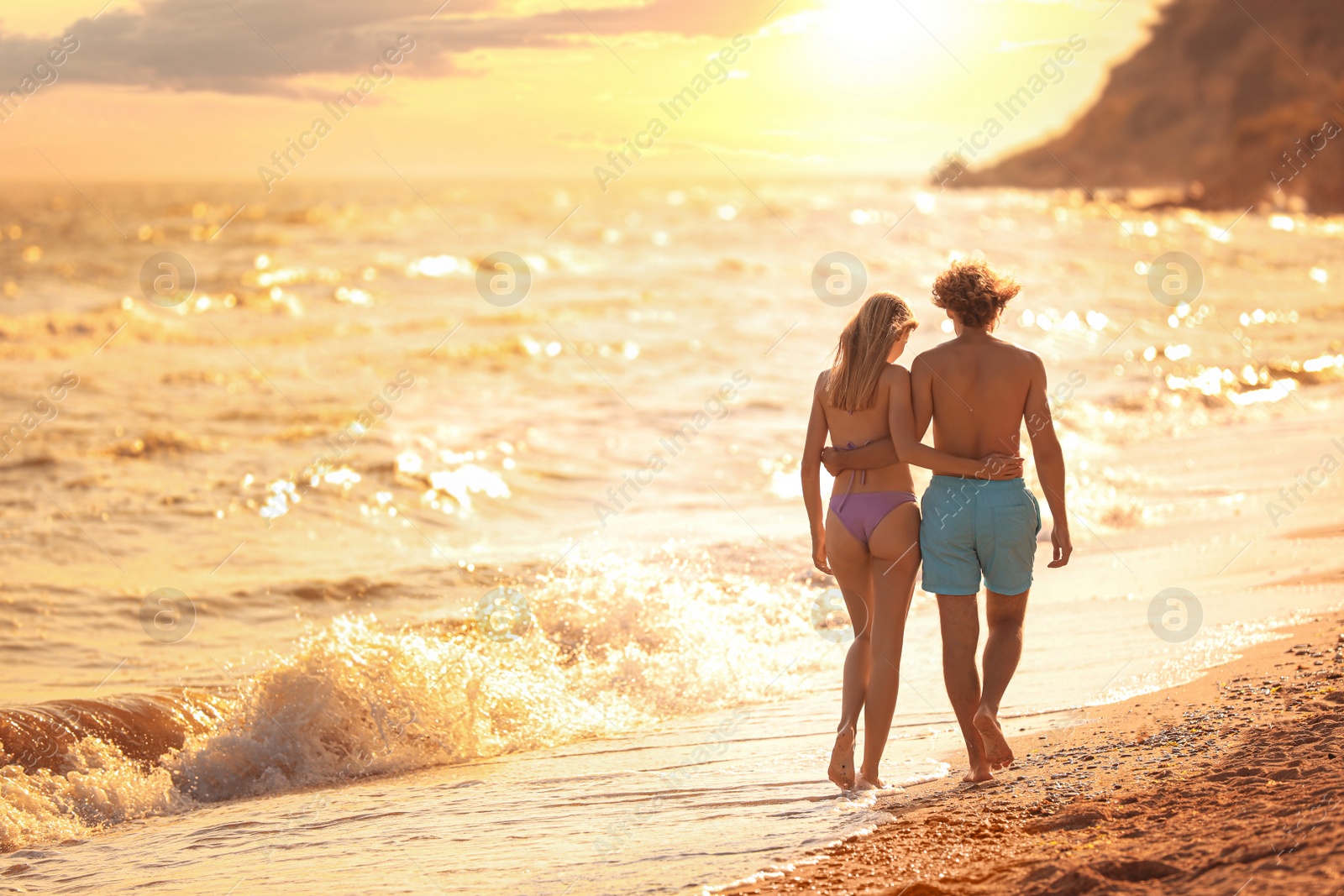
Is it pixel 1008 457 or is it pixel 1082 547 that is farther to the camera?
pixel 1082 547

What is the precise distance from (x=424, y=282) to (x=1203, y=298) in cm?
1822

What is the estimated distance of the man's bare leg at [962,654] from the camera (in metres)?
4.24

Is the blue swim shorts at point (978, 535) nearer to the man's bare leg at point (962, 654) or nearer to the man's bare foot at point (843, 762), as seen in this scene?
the man's bare leg at point (962, 654)

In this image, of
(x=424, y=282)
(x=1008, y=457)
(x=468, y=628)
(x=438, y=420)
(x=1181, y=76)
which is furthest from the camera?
(x=1181, y=76)

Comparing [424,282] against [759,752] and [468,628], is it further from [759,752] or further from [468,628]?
[759,752]

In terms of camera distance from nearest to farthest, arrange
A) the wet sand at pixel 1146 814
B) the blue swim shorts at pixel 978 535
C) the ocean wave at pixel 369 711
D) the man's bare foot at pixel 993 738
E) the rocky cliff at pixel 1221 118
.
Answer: the wet sand at pixel 1146 814 < the man's bare foot at pixel 993 738 < the blue swim shorts at pixel 978 535 < the ocean wave at pixel 369 711 < the rocky cliff at pixel 1221 118

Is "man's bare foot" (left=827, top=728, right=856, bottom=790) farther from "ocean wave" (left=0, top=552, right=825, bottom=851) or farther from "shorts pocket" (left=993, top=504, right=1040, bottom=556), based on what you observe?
"ocean wave" (left=0, top=552, right=825, bottom=851)

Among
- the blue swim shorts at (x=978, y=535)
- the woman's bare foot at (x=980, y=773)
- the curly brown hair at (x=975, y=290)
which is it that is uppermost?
the curly brown hair at (x=975, y=290)

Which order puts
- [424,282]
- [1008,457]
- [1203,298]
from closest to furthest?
1. [1008,457]
2. [1203,298]
3. [424,282]

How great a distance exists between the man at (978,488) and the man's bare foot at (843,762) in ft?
1.45

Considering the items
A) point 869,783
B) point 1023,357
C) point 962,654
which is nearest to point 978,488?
point 1023,357

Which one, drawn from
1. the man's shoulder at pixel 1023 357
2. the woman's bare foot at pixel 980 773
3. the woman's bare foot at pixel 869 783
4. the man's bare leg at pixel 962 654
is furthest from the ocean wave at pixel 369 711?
the man's shoulder at pixel 1023 357

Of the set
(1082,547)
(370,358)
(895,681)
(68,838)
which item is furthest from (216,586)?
(370,358)

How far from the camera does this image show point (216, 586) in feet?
26.9
